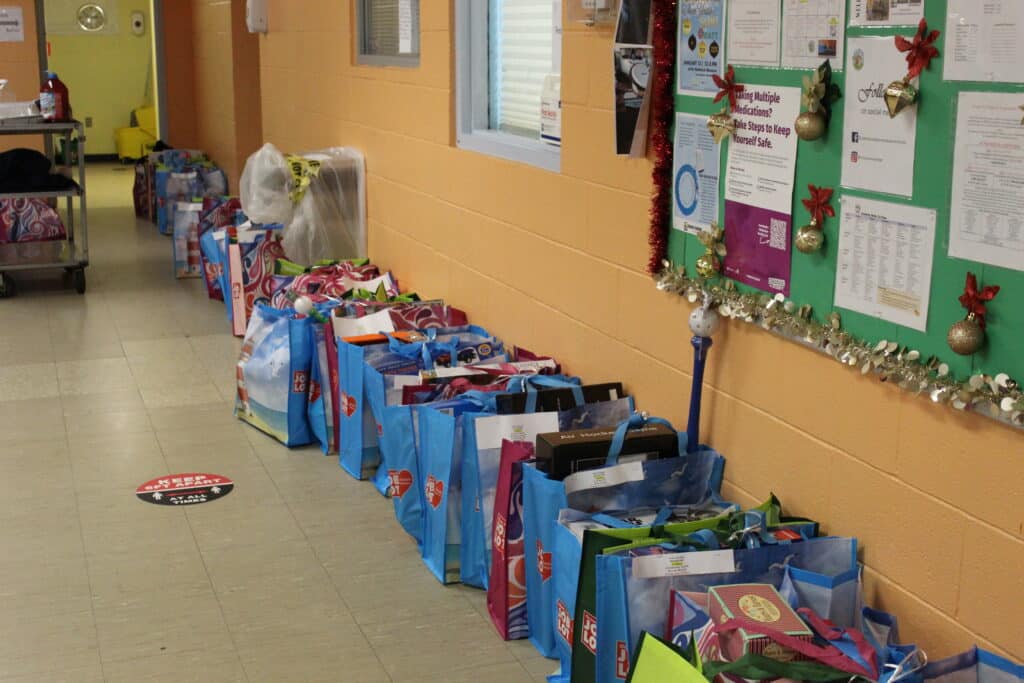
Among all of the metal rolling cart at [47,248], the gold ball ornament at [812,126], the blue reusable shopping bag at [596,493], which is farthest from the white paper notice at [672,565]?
the metal rolling cart at [47,248]

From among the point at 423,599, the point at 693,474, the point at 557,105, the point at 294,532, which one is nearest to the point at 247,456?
the point at 294,532

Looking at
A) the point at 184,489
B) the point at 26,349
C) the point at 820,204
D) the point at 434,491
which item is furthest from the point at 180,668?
the point at 26,349

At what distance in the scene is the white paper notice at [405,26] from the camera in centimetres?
497

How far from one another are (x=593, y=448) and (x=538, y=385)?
59 cm

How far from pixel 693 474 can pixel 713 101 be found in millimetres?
900

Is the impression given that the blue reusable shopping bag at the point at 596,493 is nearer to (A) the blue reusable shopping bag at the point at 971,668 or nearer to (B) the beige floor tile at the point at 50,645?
(A) the blue reusable shopping bag at the point at 971,668

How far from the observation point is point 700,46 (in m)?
2.95

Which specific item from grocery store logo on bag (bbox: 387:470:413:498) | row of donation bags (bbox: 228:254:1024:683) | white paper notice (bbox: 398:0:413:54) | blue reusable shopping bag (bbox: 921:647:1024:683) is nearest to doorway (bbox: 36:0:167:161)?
white paper notice (bbox: 398:0:413:54)

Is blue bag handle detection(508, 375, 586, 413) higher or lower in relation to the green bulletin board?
lower

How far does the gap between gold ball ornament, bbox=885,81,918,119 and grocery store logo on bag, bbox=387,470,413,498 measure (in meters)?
1.87

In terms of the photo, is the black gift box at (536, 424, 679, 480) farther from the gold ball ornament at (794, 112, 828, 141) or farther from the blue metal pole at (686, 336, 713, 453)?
the gold ball ornament at (794, 112, 828, 141)

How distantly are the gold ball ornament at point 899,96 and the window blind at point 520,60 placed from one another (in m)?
1.83

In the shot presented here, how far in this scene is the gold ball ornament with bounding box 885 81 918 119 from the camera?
225cm

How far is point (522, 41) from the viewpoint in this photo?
13.7 ft
